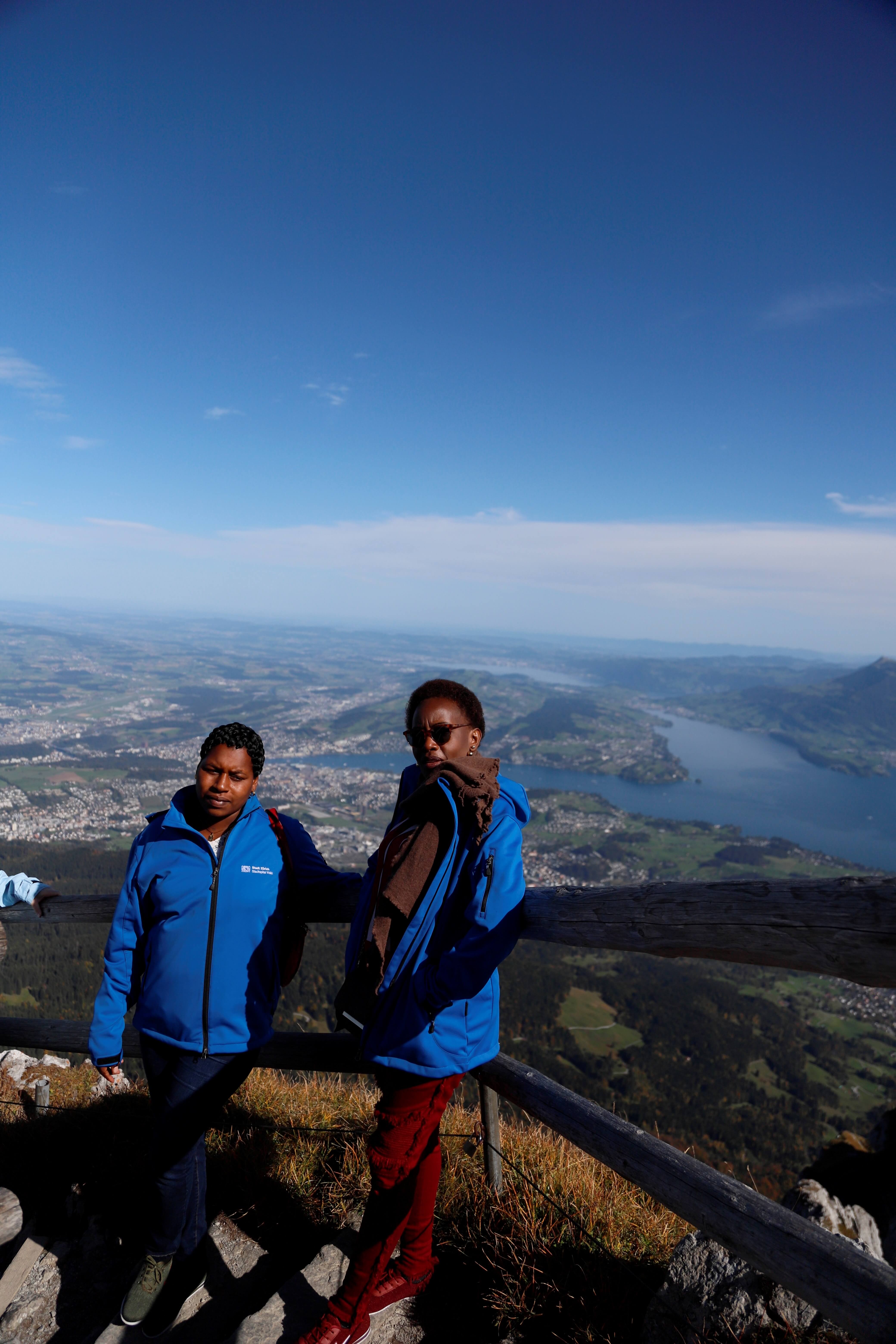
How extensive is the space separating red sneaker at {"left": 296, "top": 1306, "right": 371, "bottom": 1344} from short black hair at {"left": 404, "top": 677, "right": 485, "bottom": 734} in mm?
2130

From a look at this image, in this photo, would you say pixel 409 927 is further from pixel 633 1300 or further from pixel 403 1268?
pixel 633 1300

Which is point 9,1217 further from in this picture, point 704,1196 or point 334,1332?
point 704,1196

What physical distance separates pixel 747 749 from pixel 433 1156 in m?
184

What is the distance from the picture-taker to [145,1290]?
2.48m

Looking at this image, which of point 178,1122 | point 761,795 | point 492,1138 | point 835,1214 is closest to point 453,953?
point 178,1122

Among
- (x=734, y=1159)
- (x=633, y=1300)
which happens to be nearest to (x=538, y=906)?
(x=633, y=1300)

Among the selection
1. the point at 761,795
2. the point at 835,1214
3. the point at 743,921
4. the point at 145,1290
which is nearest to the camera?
the point at 743,921

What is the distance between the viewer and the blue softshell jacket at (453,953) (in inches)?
79.2

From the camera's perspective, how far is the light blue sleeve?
3.09 m

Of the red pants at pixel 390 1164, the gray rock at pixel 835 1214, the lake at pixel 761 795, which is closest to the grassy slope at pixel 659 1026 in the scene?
the gray rock at pixel 835 1214

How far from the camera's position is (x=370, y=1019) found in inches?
85.4

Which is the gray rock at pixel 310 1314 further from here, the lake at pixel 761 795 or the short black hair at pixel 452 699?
the lake at pixel 761 795

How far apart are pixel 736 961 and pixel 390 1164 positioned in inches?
57.5

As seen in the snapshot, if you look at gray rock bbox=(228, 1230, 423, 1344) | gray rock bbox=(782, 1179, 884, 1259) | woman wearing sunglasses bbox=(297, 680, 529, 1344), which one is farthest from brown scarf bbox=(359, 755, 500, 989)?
gray rock bbox=(782, 1179, 884, 1259)
